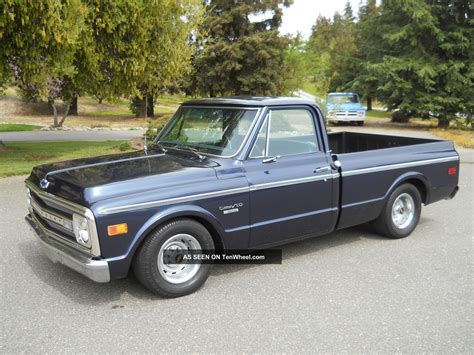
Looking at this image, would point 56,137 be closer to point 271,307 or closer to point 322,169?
point 322,169

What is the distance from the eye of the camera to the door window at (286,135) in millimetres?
4793

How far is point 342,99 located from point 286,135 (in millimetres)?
24424

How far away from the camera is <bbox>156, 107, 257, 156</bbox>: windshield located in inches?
188

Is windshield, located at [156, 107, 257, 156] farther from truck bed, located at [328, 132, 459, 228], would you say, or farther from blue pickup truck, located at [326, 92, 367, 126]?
blue pickup truck, located at [326, 92, 367, 126]

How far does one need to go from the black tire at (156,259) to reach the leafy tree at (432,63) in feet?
74.6

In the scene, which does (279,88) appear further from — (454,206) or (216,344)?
(216,344)

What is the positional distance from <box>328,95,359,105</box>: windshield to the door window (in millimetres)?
23214

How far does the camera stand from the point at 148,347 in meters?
3.41

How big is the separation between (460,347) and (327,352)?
1015mm

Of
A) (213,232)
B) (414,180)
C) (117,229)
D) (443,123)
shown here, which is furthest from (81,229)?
(443,123)

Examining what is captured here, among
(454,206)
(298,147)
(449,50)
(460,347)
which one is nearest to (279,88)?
(449,50)

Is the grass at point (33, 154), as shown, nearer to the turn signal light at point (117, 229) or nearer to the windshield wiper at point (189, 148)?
the windshield wiper at point (189, 148)

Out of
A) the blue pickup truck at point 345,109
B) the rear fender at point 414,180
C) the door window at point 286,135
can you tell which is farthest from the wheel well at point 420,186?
the blue pickup truck at point 345,109

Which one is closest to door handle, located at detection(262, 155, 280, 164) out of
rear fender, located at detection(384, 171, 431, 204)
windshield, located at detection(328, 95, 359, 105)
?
rear fender, located at detection(384, 171, 431, 204)
